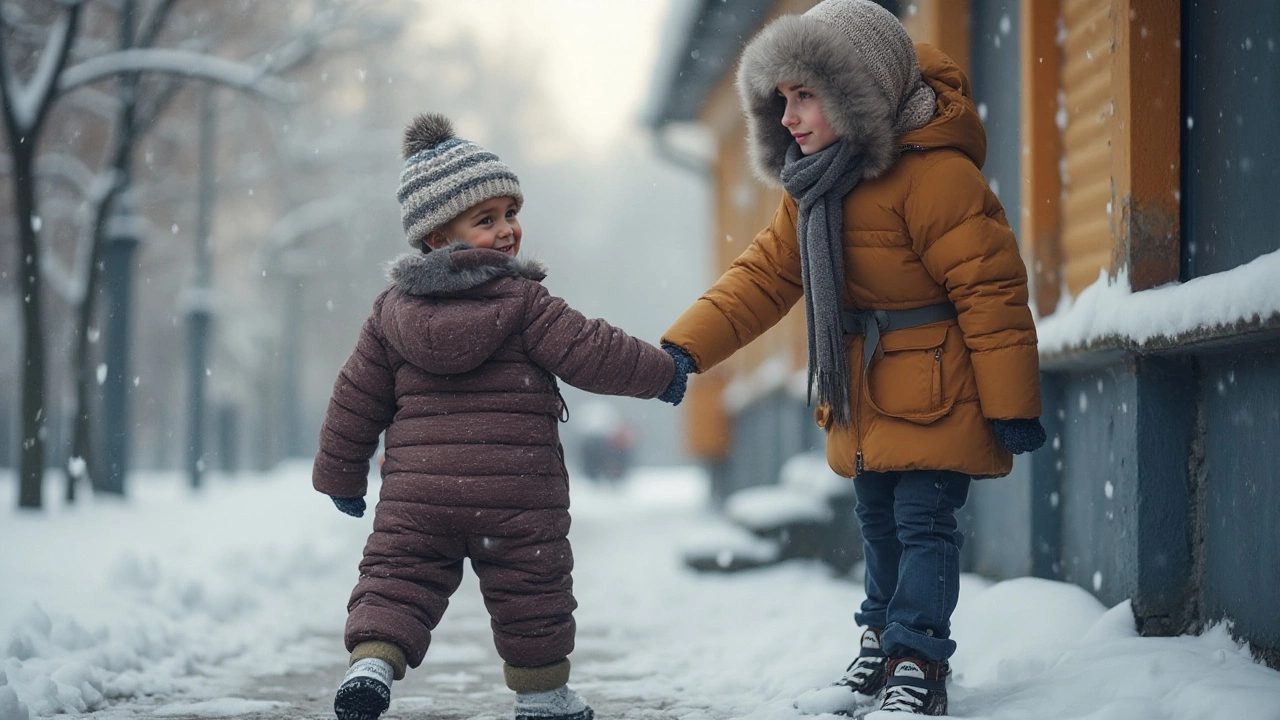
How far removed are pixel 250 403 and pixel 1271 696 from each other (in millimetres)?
29823

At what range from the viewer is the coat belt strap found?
3176 mm

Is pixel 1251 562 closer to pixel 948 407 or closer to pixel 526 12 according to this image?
pixel 948 407

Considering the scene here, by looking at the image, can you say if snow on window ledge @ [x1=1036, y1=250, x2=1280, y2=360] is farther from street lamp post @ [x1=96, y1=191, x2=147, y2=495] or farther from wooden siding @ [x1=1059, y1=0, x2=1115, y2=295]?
street lamp post @ [x1=96, y1=191, x2=147, y2=495]

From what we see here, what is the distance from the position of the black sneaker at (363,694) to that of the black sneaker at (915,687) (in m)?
1.10

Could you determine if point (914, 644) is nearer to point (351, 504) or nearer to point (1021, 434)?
point (1021, 434)

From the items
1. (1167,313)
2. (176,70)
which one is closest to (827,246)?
(1167,313)

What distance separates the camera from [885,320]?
3219mm

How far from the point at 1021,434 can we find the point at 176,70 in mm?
7468

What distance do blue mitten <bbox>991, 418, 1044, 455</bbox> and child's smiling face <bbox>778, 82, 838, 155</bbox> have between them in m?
0.79

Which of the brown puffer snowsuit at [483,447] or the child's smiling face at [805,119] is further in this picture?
the child's smiling face at [805,119]

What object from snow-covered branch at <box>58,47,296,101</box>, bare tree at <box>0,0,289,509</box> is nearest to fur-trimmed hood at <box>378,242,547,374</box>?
bare tree at <box>0,0,289,509</box>

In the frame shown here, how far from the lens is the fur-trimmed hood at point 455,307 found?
3025 mm

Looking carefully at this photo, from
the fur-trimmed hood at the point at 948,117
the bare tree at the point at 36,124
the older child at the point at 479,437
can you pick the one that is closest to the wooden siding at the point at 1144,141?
the fur-trimmed hood at the point at 948,117

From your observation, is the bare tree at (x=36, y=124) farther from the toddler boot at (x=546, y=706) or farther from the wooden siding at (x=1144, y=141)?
the wooden siding at (x=1144, y=141)
